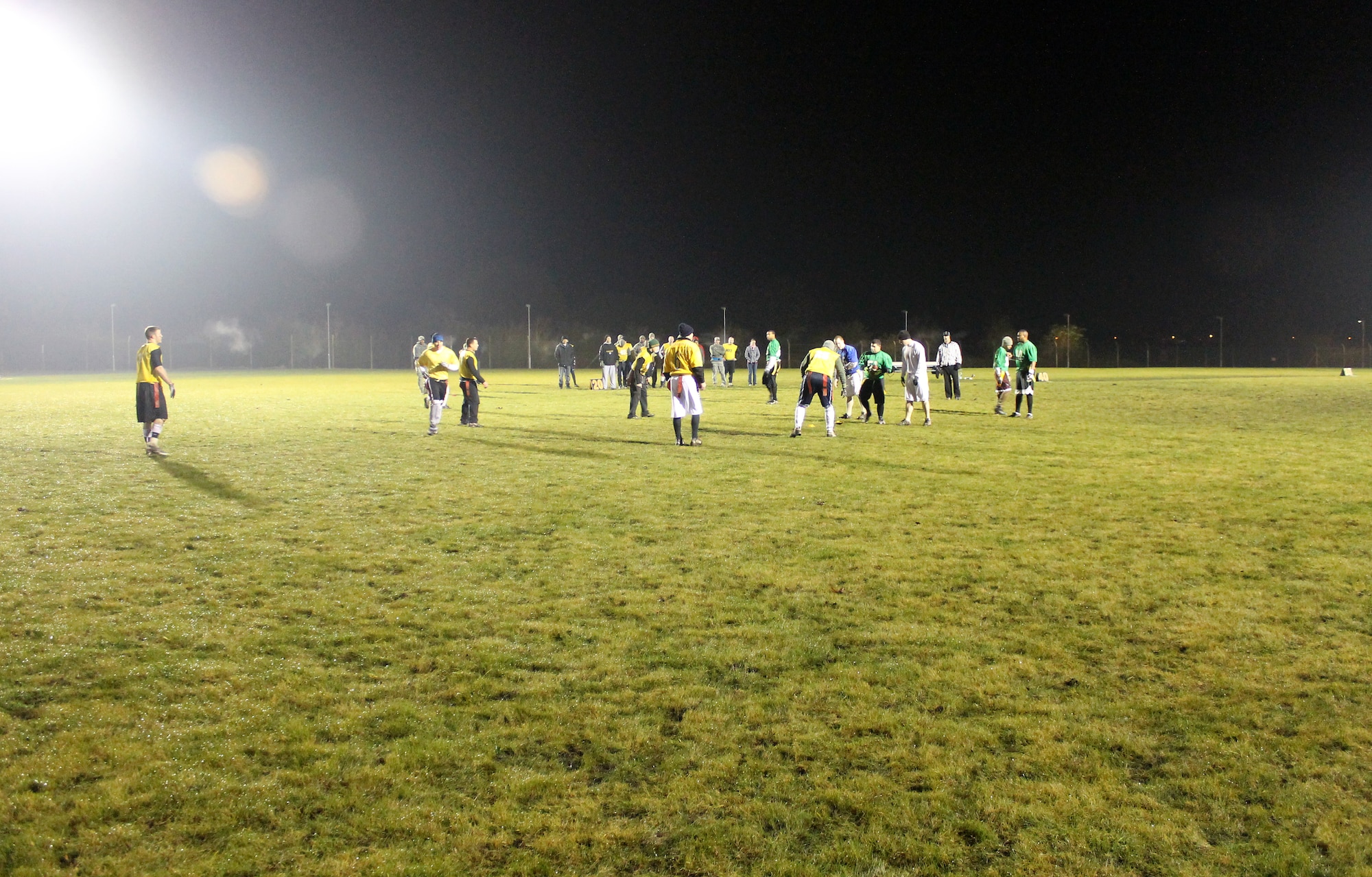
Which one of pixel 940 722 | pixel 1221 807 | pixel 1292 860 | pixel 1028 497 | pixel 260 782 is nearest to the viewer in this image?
pixel 1292 860

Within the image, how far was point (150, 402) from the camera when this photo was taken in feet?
47.9

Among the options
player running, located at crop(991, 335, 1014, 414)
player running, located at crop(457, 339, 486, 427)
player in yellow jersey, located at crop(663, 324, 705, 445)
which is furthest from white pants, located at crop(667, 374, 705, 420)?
player running, located at crop(991, 335, 1014, 414)

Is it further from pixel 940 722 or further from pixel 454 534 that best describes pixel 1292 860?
pixel 454 534

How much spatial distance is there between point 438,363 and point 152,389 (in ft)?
16.6

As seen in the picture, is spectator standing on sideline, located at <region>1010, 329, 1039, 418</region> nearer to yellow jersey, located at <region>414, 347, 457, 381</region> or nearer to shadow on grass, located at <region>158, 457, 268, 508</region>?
yellow jersey, located at <region>414, 347, 457, 381</region>

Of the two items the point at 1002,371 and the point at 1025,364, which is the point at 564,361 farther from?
the point at 1025,364

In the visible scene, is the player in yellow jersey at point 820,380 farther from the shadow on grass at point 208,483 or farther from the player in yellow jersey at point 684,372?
the shadow on grass at point 208,483

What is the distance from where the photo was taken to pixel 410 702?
466cm

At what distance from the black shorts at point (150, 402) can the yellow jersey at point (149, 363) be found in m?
0.08

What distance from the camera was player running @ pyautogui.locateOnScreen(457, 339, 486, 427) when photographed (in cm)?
1886

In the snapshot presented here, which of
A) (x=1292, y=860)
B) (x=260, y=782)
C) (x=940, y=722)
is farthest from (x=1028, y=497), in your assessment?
(x=260, y=782)

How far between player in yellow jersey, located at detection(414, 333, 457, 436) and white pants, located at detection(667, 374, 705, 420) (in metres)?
5.14

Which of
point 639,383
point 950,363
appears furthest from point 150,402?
point 950,363

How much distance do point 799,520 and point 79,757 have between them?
649 cm
